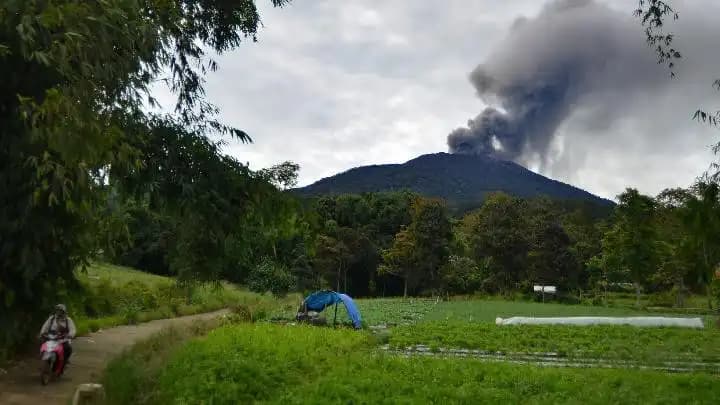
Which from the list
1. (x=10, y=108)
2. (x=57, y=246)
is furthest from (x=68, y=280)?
(x=10, y=108)

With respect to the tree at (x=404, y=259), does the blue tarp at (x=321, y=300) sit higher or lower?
lower

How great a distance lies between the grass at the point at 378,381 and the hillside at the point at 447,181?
129 metres

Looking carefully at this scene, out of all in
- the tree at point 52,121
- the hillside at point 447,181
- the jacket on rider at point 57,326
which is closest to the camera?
the tree at point 52,121

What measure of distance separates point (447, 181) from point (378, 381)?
16746cm

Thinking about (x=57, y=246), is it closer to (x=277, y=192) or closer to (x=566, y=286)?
(x=277, y=192)

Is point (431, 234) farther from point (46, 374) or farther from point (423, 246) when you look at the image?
point (46, 374)

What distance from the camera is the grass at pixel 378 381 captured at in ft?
26.1

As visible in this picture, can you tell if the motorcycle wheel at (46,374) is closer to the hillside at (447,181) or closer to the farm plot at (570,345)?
the farm plot at (570,345)

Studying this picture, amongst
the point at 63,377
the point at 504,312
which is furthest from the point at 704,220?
the point at 504,312

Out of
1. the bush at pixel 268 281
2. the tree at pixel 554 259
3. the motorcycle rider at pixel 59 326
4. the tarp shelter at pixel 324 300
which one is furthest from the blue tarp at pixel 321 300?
the tree at pixel 554 259

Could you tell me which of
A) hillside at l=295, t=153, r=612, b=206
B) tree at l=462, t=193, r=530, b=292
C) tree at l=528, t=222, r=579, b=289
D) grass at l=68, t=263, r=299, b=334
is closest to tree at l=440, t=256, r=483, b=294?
tree at l=462, t=193, r=530, b=292

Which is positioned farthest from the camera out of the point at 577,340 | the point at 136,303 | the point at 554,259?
the point at 554,259

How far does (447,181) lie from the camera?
174125mm

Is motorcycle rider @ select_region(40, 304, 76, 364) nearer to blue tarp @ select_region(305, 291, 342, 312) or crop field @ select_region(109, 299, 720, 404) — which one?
crop field @ select_region(109, 299, 720, 404)
